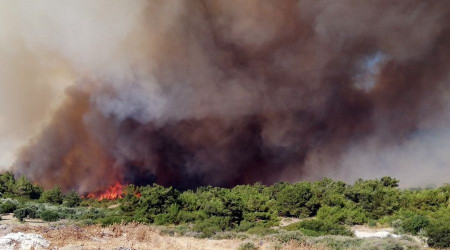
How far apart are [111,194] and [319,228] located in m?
36.5

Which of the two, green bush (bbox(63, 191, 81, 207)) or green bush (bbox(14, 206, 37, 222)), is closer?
green bush (bbox(14, 206, 37, 222))

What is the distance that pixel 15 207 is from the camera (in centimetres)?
3484

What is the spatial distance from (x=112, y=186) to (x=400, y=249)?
45874mm

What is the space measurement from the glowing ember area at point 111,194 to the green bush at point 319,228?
32103 millimetres

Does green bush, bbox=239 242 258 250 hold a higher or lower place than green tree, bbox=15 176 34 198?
lower

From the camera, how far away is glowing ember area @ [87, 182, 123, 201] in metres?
52.4

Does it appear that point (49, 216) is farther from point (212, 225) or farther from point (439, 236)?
point (439, 236)

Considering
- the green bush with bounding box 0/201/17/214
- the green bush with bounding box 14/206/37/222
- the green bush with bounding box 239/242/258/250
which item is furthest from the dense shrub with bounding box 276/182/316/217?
the green bush with bounding box 0/201/17/214

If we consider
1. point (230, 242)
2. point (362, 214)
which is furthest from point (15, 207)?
point (362, 214)

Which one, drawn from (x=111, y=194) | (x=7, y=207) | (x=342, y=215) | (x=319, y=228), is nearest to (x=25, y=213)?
(x=7, y=207)

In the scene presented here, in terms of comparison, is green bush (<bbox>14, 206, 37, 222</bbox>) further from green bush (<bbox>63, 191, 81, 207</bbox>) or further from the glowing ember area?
the glowing ember area

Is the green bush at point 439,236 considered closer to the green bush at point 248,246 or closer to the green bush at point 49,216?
the green bush at point 248,246

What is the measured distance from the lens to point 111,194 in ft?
178

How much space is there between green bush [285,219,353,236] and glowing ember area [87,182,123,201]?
105 feet
